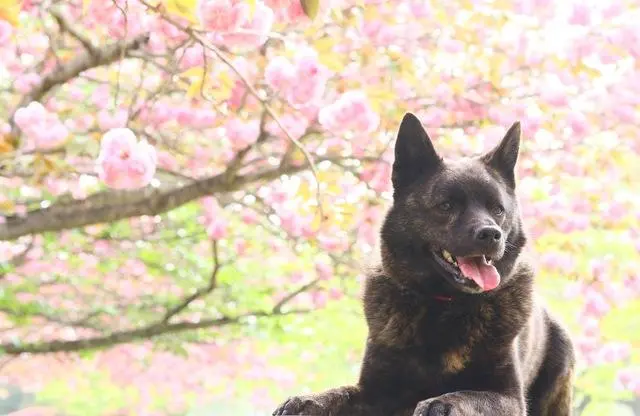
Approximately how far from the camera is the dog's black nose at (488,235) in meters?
2.02

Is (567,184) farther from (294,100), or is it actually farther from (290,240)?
(294,100)

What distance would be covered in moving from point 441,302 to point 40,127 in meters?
2.13

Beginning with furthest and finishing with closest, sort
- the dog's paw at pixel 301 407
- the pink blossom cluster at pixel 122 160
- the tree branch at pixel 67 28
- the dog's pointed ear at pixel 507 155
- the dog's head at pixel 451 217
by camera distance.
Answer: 1. the tree branch at pixel 67 28
2. the pink blossom cluster at pixel 122 160
3. the dog's pointed ear at pixel 507 155
4. the dog's head at pixel 451 217
5. the dog's paw at pixel 301 407

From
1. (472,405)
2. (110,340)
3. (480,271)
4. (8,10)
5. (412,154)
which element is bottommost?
(110,340)

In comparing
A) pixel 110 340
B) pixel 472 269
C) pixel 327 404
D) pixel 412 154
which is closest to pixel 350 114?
pixel 412 154

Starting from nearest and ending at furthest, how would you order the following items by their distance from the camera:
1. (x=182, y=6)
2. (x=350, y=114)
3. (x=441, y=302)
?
(x=182, y=6), (x=441, y=302), (x=350, y=114)

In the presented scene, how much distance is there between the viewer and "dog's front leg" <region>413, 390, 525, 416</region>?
183cm

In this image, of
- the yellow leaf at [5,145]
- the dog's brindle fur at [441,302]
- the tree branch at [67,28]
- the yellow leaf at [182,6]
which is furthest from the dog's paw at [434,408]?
the tree branch at [67,28]

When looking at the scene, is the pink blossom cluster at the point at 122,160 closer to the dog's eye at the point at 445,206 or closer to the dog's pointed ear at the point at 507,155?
the dog's eye at the point at 445,206

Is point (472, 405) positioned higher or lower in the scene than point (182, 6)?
lower

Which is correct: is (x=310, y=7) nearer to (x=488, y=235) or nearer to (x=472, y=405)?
(x=488, y=235)

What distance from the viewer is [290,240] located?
559cm

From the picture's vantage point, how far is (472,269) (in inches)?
83.8

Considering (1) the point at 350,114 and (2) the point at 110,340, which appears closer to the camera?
(1) the point at 350,114
